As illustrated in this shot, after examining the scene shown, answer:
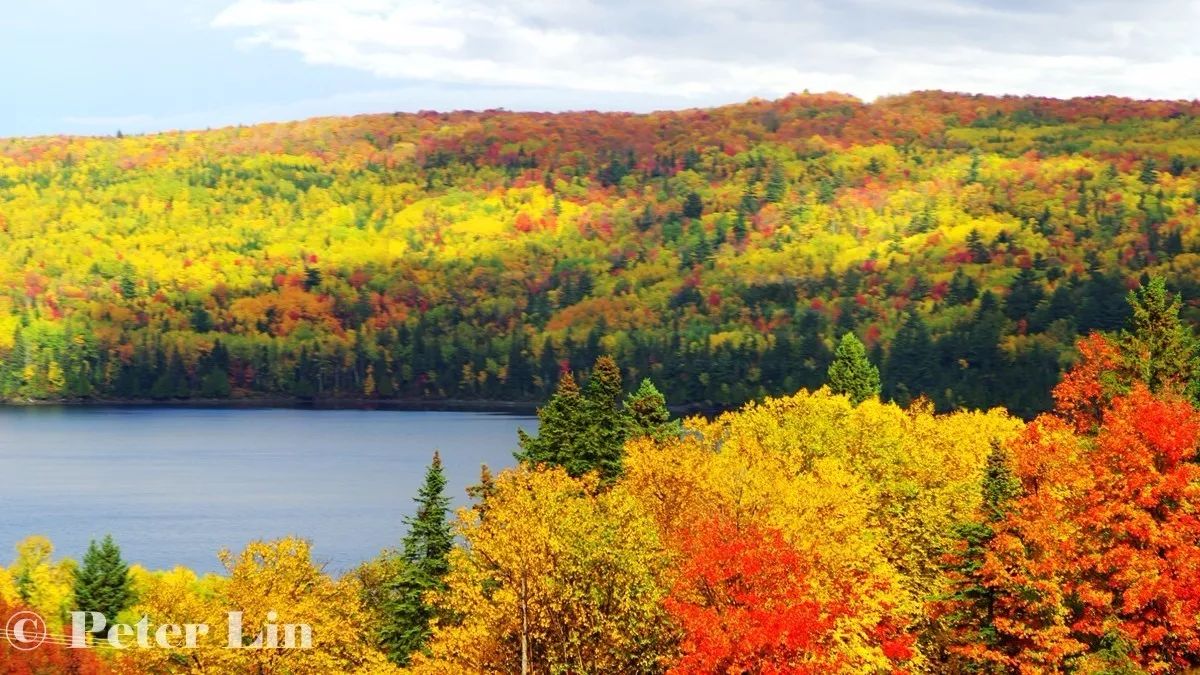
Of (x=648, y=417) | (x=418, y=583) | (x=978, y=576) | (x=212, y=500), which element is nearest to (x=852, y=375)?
(x=648, y=417)

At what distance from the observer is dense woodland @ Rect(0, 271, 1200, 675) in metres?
44.6

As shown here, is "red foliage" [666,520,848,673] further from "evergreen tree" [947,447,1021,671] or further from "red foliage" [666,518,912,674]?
"evergreen tree" [947,447,1021,671]

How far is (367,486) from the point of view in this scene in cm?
16462

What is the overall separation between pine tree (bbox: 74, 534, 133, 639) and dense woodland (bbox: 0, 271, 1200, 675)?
564cm

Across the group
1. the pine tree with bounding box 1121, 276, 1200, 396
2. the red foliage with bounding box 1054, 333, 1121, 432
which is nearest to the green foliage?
the red foliage with bounding box 1054, 333, 1121, 432

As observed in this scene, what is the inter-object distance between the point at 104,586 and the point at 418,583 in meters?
19.4

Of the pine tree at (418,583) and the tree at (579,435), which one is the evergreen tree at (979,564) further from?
the tree at (579,435)

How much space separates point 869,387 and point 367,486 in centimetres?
6757

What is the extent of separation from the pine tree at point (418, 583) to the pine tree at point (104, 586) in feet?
51.5

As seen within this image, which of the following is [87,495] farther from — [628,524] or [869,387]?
[628,524]

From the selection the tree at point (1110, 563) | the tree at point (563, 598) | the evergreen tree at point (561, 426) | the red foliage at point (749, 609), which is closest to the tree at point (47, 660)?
the tree at point (563, 598)

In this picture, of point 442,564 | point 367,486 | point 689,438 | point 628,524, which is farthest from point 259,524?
point 628,524

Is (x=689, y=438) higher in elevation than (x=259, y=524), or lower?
higher

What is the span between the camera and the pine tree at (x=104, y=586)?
233 feet
